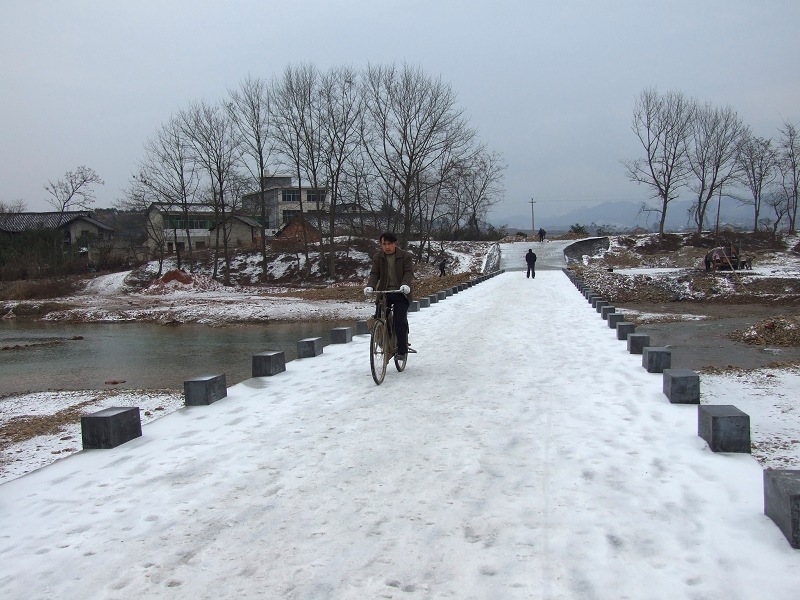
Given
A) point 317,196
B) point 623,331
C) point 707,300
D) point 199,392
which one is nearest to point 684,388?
point 623,331

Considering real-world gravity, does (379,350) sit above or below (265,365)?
above

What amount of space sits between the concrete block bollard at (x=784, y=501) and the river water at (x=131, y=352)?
29.1ft

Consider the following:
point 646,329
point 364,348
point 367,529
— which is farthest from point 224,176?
point 367,529

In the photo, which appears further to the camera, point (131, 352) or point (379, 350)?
point (131, 352)

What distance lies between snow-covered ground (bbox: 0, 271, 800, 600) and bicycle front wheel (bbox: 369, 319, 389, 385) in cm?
34

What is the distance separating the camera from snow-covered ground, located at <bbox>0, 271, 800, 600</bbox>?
10.2ft

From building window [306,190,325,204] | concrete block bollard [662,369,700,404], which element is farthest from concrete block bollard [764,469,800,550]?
building window [306,190,325,204]

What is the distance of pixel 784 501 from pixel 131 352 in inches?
627

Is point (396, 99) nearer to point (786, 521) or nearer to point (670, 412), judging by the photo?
point (670, 412)

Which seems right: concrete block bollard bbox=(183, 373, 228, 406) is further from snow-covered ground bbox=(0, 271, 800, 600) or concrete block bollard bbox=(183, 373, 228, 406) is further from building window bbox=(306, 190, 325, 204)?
building window bbox=(306, 190, 325, 204)

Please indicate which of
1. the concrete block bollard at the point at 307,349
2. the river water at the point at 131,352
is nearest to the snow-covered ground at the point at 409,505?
the concrete block bollard at the point at 307,349

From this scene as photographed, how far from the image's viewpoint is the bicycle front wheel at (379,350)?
7.22 m

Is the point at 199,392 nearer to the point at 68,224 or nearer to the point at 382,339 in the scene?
the point at 382,339

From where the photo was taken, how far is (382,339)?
749cm
